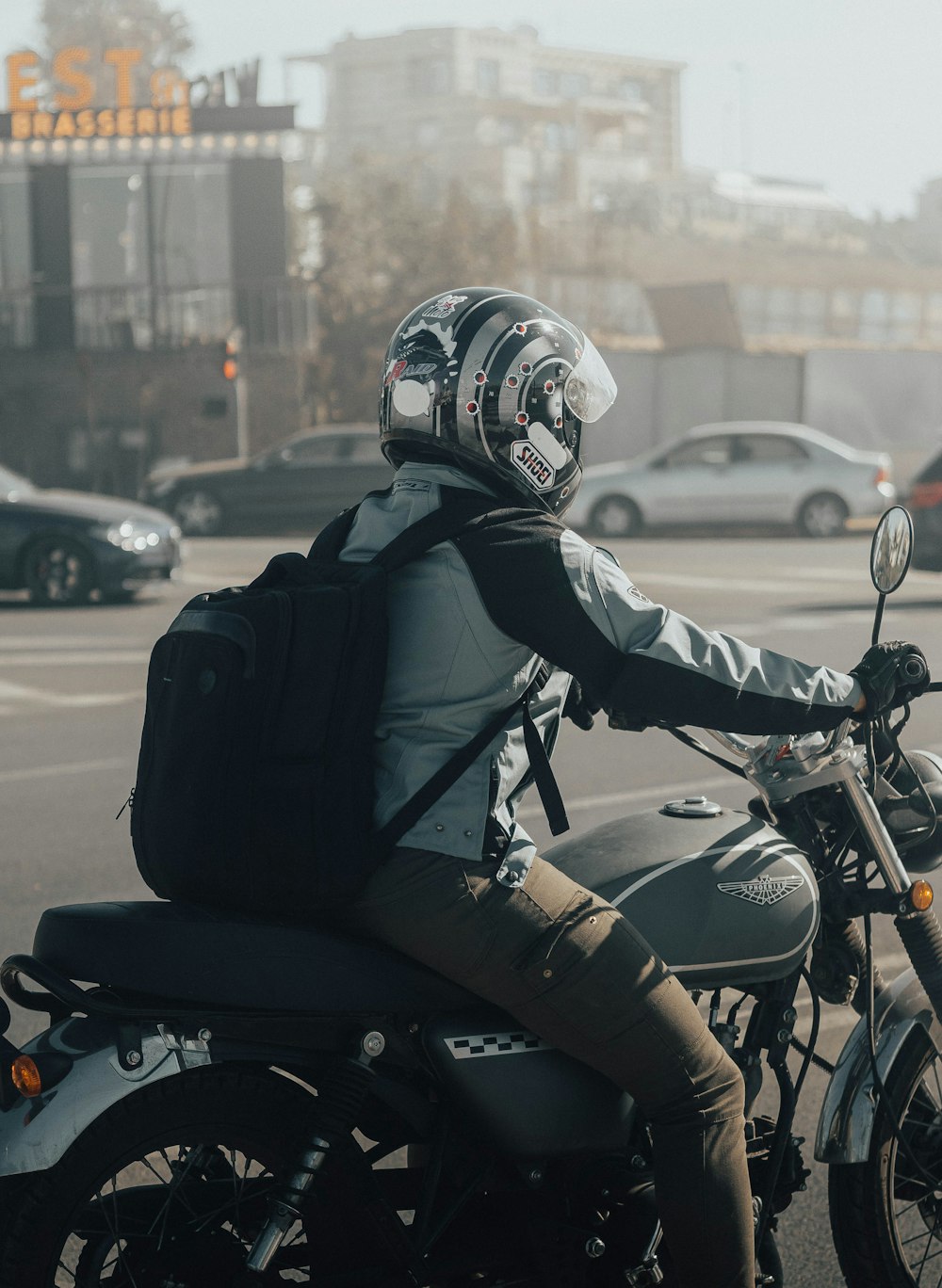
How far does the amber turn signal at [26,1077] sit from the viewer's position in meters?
2.30

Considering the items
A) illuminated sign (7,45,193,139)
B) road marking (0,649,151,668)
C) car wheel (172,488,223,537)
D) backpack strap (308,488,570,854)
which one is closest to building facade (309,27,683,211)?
illuminated sign (7,45,193,139)

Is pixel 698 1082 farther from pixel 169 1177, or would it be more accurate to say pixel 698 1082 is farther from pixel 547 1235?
pixel 169 1177

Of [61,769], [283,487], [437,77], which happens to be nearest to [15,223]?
[283,487]

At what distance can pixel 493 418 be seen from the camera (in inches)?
99.9

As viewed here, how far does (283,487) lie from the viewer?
23641 mm

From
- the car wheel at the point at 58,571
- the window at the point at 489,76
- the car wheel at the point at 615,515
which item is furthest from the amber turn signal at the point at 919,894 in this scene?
the window at the point at 489,76

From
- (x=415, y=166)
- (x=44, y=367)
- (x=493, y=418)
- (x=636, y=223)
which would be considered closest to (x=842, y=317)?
(x=415, y=166)

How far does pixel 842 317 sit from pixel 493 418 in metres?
52.3

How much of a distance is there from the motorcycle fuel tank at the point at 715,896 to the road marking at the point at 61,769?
5.75 metres

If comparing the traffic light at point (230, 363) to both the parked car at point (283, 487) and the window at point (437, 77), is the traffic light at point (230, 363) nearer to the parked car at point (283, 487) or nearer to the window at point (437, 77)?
the parked car at point (283, 487)

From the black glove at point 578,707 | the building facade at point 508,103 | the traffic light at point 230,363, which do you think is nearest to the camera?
the black glove at point 578,707

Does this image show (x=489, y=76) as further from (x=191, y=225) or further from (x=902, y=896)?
(x=902, y=896)

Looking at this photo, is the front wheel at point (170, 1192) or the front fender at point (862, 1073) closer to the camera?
the front wheel at point (170, 1192)

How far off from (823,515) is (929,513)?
7625mm
